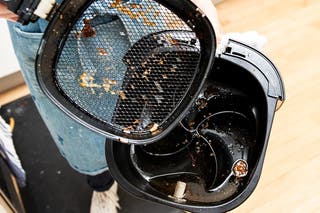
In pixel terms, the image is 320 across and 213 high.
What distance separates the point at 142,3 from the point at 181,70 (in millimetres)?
104

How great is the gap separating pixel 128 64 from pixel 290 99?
0.90 meters

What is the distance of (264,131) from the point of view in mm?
636

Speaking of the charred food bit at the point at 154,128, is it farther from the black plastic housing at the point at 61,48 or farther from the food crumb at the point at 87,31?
the food crumb at the point at 87,31

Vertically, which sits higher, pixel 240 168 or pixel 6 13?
pixel 6 13

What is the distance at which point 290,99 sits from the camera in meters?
1.29

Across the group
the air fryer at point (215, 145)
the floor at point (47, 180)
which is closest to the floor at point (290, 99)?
the floor at point (47, 180)

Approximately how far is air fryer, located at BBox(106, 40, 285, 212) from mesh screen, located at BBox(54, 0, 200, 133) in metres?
0.13

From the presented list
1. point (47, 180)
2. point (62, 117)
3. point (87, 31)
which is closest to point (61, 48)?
point (87, 31)

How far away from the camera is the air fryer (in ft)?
2.14

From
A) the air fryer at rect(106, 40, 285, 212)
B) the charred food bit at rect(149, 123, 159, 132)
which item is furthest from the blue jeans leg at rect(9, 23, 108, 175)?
the charred food bit at rect(149, 123, 159, 132)

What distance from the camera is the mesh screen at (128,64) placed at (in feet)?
1.62

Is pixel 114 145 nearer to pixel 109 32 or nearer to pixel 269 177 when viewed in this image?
pixel 109 32

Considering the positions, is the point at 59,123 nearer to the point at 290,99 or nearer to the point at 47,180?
the point at 47,180

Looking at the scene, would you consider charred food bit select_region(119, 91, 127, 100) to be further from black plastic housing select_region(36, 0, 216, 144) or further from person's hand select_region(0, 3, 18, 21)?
person's hand select_region(0, 3, 18, 21)
